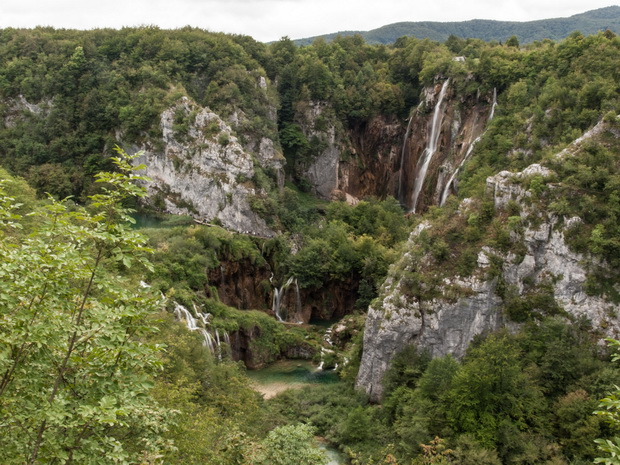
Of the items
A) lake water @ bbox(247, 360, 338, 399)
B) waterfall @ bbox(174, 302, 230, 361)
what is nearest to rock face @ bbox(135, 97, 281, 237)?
lake water @ bbox(247, 360, 338, 399)

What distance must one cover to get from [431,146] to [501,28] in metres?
146

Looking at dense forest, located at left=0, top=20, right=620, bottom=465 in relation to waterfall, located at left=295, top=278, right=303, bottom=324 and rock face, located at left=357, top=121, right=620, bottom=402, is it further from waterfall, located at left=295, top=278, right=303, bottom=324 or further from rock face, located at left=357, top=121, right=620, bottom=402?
rock face, located at left=357, top=121, right=620, bottom=402

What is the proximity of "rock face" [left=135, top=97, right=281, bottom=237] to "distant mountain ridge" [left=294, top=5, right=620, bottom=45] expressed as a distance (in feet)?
389

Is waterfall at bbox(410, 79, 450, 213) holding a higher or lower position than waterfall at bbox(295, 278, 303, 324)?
higher

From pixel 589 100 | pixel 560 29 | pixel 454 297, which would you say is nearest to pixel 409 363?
pixel 454 297

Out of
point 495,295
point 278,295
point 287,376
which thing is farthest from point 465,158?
point 287,376

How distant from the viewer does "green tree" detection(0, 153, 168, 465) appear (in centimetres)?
648

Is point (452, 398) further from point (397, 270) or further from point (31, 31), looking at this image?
point (31, 31)

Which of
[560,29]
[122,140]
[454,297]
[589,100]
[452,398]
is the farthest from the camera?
[560,29]

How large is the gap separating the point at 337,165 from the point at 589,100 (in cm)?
3124

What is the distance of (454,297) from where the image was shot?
2633 centimetres

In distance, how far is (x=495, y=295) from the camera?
2620 centimetres

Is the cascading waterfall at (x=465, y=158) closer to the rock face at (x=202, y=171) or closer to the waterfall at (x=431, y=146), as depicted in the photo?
the waterfall at (x=431, y=146)

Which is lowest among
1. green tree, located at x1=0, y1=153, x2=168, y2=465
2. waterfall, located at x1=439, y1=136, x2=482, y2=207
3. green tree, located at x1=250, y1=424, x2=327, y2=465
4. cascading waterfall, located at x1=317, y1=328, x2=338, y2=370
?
cascading waterfall, located at x1=317, y1=328, x2=338, y2=370
